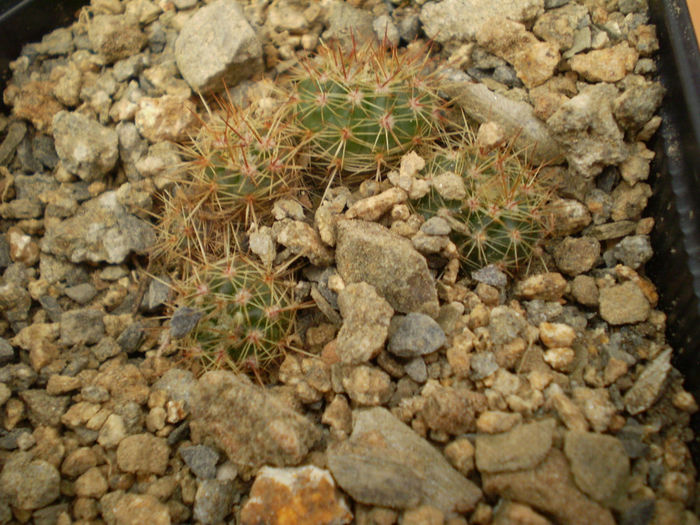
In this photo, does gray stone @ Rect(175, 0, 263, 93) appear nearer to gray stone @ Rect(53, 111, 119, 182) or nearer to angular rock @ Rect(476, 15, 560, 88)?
gray stone @ Rect(53, 111, 119, 182)

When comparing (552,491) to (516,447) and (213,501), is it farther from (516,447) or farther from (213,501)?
(213,501)

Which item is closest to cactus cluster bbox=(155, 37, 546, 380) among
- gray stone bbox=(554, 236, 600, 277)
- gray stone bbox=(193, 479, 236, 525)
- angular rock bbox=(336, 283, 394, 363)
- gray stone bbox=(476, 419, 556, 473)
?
gray stone bbox=(554, 236, 600, 277)

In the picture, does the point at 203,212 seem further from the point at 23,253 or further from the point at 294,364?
the point at 23,253

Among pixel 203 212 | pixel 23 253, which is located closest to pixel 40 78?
pixel 23 253

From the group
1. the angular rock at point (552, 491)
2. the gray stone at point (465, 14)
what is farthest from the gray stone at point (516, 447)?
the gray stone at point (465, 14)

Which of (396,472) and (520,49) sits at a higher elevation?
(520,49)

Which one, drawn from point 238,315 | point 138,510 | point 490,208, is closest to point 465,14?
point 490,208

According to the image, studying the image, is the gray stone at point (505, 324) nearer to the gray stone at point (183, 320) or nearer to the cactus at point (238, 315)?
the cactus at point (238, 315)
